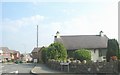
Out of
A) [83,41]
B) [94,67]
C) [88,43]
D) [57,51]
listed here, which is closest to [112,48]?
[94,67]

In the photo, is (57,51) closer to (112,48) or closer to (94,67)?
(112,48)

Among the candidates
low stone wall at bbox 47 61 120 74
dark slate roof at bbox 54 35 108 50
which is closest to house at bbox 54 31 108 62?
dark slate roof at bbox 54 35 108 50

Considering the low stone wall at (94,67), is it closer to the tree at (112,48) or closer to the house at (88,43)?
the tree at (112,48)

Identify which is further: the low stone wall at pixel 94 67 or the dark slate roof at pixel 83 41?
the dark slate roof at pixel 83 41

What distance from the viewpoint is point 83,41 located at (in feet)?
177

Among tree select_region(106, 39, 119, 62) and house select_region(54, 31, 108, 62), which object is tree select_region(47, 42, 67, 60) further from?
tree select_region(106, 39, 119, 62)

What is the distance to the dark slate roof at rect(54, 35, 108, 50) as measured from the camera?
52.0m

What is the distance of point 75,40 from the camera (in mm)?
54812

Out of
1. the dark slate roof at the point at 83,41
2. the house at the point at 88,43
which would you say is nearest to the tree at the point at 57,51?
the house at the point at 88,43

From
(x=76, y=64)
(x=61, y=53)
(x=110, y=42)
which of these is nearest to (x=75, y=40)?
(x=61, y=53)

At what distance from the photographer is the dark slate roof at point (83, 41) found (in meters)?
52.0

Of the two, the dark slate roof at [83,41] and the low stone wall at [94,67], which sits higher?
the dark slate roof at [83,41]

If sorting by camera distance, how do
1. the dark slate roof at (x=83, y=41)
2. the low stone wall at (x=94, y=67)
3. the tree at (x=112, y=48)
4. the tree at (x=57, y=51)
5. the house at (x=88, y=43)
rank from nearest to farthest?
the low stone wall at (x=94, y=67), the tree at (x=112, y=48), the tree at (x=57, y=51), the house at (x=88, y=43), the dark slate roof at (x=83, y=41)

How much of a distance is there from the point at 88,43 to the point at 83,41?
1.32 m
